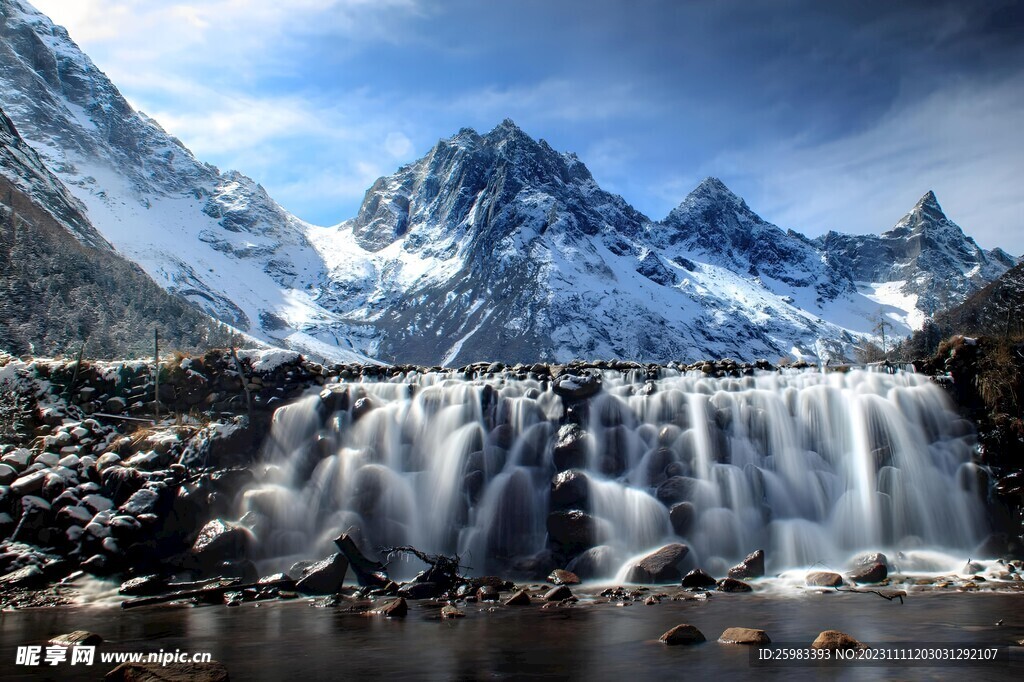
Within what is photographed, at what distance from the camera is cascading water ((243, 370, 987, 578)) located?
1827 cm

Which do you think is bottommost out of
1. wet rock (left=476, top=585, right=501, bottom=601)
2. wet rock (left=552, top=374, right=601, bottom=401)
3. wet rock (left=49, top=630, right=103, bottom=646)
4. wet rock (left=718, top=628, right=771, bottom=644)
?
wet rock (left=476, top=585, right=501, bottom=601)

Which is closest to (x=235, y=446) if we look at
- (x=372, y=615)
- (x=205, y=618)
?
(x=205, y=618)

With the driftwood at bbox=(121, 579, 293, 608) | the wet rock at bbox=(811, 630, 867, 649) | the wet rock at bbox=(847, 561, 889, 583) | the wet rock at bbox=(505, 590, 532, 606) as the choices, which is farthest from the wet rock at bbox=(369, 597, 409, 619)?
the wet rock at bbox=(847, 561, 889, 583)

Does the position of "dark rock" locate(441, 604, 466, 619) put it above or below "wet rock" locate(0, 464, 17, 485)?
below

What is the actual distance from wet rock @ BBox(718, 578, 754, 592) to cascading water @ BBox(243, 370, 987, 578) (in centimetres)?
167

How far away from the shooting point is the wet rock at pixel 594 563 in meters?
17.1

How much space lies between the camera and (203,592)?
15.4 metres

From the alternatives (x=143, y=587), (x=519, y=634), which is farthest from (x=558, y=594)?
(x=143, y=587)

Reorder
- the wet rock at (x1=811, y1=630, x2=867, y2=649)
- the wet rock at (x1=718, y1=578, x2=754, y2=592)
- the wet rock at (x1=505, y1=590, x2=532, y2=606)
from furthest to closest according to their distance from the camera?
the wet rock at (x1=718, y1=578, x2=754, y2=592)
the wet rock at (x1=505, y1=590, x2=532, y2=606)
the wet rock at (x1=811, y1=630, x2=867, y2=649)

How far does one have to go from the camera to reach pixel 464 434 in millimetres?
21672

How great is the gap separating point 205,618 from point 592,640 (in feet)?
26.0

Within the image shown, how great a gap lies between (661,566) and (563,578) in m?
2.42

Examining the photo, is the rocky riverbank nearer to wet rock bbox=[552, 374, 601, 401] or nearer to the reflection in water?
wet rock bbox=[552, 374, 601, 401]

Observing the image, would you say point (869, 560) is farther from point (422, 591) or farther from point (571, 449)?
point (422, 591)
